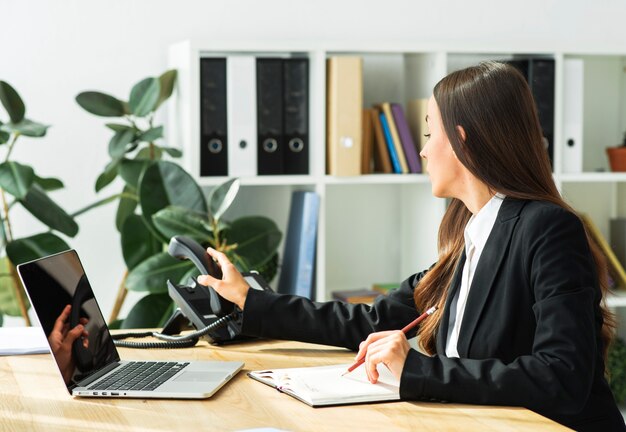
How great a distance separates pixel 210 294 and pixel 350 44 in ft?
4.74

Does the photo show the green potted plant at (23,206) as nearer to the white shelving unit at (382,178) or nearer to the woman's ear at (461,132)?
the white shelving unit at (382,178)

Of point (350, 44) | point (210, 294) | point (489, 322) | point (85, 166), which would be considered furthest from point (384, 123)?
point (489, 322)

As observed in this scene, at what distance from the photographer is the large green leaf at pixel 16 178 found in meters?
2.67

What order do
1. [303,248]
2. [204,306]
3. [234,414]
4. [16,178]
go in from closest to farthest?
[234,414] → [204,306] → [16,178] → [303,248]

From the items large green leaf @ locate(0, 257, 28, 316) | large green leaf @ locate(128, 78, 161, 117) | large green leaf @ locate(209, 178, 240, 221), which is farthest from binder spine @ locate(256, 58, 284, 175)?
large green leaf @ locate(0, 257, 28, 316)

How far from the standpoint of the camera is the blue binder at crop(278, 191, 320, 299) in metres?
3.00

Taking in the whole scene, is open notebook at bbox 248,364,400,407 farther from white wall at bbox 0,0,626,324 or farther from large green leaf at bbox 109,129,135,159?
white wall at bbox 0,0,626,324

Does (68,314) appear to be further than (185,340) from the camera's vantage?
No

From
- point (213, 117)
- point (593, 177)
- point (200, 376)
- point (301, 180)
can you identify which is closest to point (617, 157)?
point (593, 177)

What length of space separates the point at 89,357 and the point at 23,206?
59.5 inches

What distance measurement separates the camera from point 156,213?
281 centimetres

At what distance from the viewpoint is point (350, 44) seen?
304 centimetres

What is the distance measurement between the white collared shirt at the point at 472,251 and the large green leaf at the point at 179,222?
1284 mm

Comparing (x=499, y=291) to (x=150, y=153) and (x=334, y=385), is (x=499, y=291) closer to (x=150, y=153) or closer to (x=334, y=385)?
(x=334, y=385)
